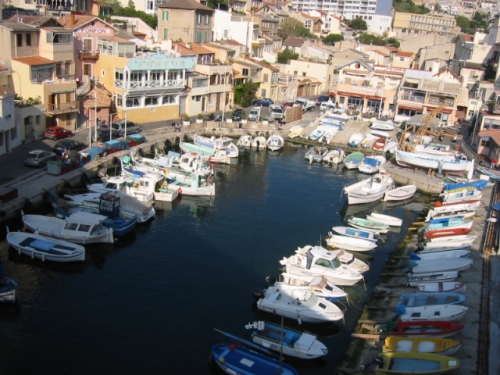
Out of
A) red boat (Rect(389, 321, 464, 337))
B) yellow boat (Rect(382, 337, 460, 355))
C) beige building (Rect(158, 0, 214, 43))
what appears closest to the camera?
yellow boat (Rect(382, 337, 460, 355))

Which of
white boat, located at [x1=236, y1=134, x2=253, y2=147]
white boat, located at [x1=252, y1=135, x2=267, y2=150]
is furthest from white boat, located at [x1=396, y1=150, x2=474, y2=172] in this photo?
white boat, located at [x1=236, y1=134, x2=253, y2=147]

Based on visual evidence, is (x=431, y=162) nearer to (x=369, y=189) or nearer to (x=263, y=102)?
(x=369, y=189)

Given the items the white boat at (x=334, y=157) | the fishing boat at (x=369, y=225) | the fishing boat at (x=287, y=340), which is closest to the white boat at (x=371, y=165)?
the white boat at (x=334, y=157)

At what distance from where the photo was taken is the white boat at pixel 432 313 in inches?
836

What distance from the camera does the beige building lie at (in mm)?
64875

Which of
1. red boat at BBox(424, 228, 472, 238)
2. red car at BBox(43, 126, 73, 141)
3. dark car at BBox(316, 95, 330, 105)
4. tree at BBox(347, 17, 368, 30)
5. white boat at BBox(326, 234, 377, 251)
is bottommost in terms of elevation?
white boat at BBox(326, 234, 377, 251)

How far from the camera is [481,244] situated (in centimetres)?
2922

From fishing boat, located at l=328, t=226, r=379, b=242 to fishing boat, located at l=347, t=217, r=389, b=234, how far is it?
3.70ft

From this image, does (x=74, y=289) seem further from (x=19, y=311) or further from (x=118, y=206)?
(x=118, y=206)

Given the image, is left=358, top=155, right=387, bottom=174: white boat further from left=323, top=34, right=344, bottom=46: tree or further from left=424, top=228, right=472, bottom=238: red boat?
left=323, top=34, right=344, bottom=46: tree

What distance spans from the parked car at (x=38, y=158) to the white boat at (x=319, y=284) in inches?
729

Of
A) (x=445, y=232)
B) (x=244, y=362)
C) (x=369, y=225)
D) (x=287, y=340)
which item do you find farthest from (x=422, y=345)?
(x=369, y=225)

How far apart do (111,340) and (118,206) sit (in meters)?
11.4

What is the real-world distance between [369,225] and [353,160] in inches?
555
